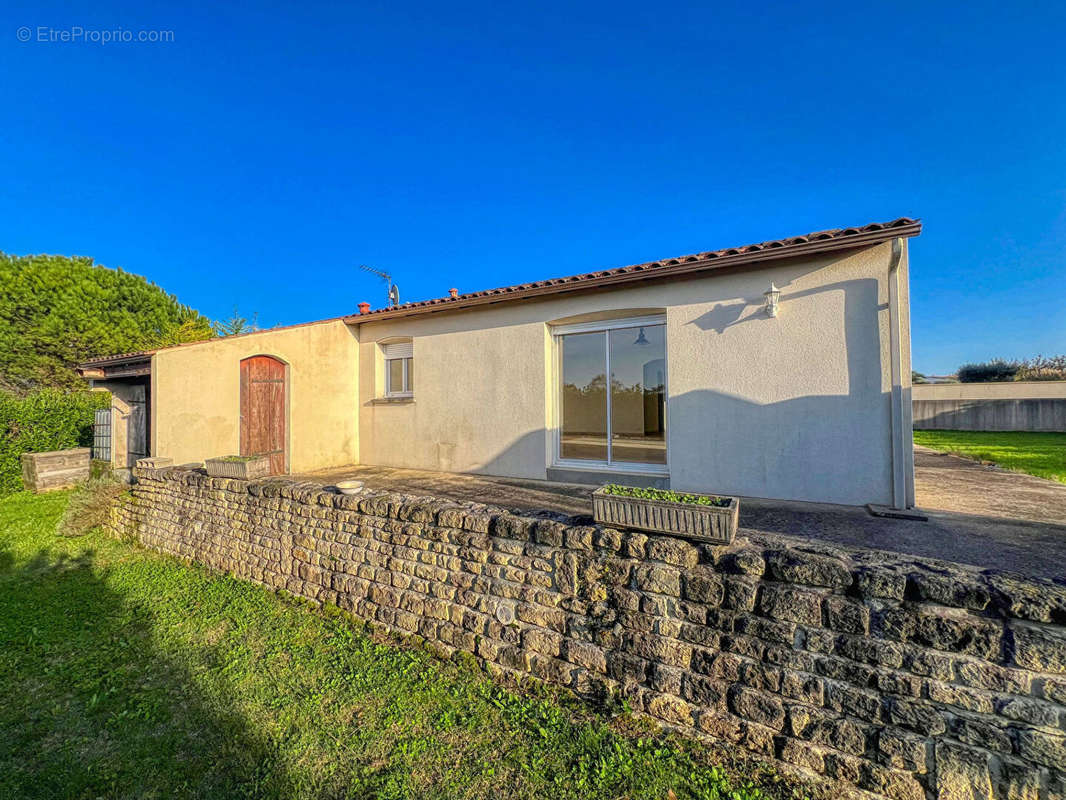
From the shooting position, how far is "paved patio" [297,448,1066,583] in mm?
3158

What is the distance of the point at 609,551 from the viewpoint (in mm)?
2789

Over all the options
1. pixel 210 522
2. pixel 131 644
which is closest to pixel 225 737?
pixel 131 644

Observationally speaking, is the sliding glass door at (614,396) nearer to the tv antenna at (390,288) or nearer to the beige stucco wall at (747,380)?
the beige stucco wall at (747,380)

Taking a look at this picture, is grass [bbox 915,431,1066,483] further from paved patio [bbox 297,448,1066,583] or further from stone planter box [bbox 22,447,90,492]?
stone planter box [bbox 22,447,90,492]

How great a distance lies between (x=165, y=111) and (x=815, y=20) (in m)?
12.9

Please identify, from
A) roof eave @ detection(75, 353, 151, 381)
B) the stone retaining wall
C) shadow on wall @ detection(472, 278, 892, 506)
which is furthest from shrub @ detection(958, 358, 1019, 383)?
roof eave @ detection(75, 353, 151, 381)

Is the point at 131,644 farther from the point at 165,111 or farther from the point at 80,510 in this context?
the point at 165,111

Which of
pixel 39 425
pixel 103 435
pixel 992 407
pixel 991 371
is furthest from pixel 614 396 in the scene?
pixel 991 371

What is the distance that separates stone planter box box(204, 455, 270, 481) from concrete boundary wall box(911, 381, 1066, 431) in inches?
881

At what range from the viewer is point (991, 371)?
2264 cm

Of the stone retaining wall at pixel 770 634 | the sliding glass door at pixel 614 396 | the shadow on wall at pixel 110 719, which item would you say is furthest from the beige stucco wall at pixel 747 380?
the shadow on wall at pixel 110 719

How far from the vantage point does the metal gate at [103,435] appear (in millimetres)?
8969

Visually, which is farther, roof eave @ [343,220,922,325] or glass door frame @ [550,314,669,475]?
glass door frame @ [550,314,669,475]

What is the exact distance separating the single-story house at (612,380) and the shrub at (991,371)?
91.8 ft
